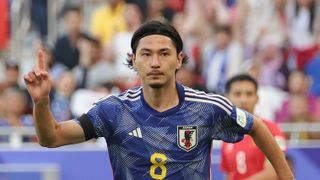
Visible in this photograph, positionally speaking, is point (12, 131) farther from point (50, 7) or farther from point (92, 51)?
point (50, 7)

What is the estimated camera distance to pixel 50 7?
15.7m

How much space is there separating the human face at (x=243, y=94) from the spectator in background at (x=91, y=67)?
15.0 feet

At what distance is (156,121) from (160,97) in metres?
0.15

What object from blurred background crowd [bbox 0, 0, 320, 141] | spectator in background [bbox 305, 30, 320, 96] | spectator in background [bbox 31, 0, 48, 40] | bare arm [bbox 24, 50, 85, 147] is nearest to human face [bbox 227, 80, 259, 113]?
bare arm [bbox 24, 50, 85, 147]

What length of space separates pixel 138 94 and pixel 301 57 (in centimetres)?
796

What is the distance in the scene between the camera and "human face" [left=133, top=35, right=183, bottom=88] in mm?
6414

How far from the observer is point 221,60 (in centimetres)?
1419

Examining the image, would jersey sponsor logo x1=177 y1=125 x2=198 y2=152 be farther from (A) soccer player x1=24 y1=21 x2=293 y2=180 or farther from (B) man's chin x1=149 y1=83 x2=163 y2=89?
(B) man's chin x1=149 y1=83 x2=163 y2=89

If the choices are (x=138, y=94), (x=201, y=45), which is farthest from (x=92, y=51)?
(x=138, y=94)

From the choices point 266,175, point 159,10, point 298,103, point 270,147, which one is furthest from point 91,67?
point 270,147

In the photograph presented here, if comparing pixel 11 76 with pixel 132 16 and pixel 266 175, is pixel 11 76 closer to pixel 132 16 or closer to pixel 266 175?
pixel 132 16

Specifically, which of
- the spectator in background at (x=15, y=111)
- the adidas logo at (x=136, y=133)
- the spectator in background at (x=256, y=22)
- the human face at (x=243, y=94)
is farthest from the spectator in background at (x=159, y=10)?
the adidas logo at (x=136, y=133)

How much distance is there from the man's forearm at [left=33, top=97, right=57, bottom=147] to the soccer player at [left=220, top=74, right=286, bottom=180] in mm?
2660

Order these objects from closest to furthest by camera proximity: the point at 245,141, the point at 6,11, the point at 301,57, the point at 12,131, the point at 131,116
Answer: the point at 131,116, the point at 245,141, the point at 12,131, the point at 301,57, the point at 6,11
